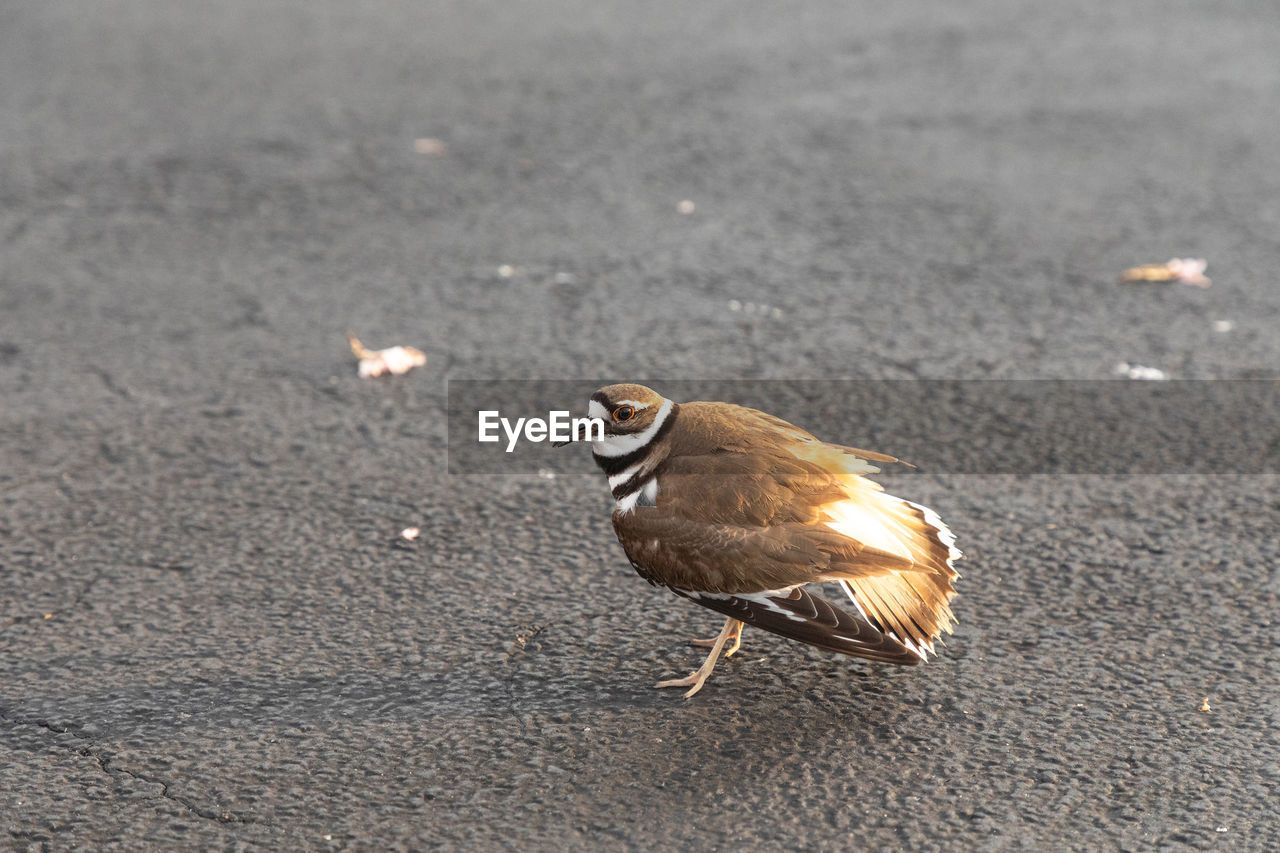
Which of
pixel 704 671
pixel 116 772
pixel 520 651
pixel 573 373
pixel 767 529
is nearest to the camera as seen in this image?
pixel 116 772

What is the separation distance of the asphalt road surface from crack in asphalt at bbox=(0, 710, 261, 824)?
0.01 metres

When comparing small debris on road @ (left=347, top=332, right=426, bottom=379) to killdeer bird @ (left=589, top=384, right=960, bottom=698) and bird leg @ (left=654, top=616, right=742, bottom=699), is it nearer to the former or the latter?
killdeer bird @ (left=589, top=384, right=960, bottom=698)

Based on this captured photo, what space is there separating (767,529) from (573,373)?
6.98 feet

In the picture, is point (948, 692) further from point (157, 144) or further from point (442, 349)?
point (157, 144)

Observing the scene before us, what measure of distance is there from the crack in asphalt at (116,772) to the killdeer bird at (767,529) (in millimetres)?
1231

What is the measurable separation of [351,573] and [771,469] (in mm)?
1472

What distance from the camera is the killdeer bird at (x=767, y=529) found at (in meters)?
3.35

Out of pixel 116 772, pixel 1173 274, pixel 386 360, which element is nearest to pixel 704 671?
pixel 116 772

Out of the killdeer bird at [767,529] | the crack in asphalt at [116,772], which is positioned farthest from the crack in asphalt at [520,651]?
the crack in asphalt at [116,772]

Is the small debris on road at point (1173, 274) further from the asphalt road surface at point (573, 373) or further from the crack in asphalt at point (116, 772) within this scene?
the crack in asphalt at point (116, 772)

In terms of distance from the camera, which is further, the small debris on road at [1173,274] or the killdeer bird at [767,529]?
the small debris on road at [1173,274]

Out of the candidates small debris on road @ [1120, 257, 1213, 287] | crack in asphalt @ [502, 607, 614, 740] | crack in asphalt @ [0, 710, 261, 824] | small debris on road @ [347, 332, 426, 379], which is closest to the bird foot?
crack in asphalt @ [502, 607, 614, 740]

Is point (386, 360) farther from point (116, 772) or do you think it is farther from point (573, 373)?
point (116, 772)

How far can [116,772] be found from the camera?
3.25 meters
